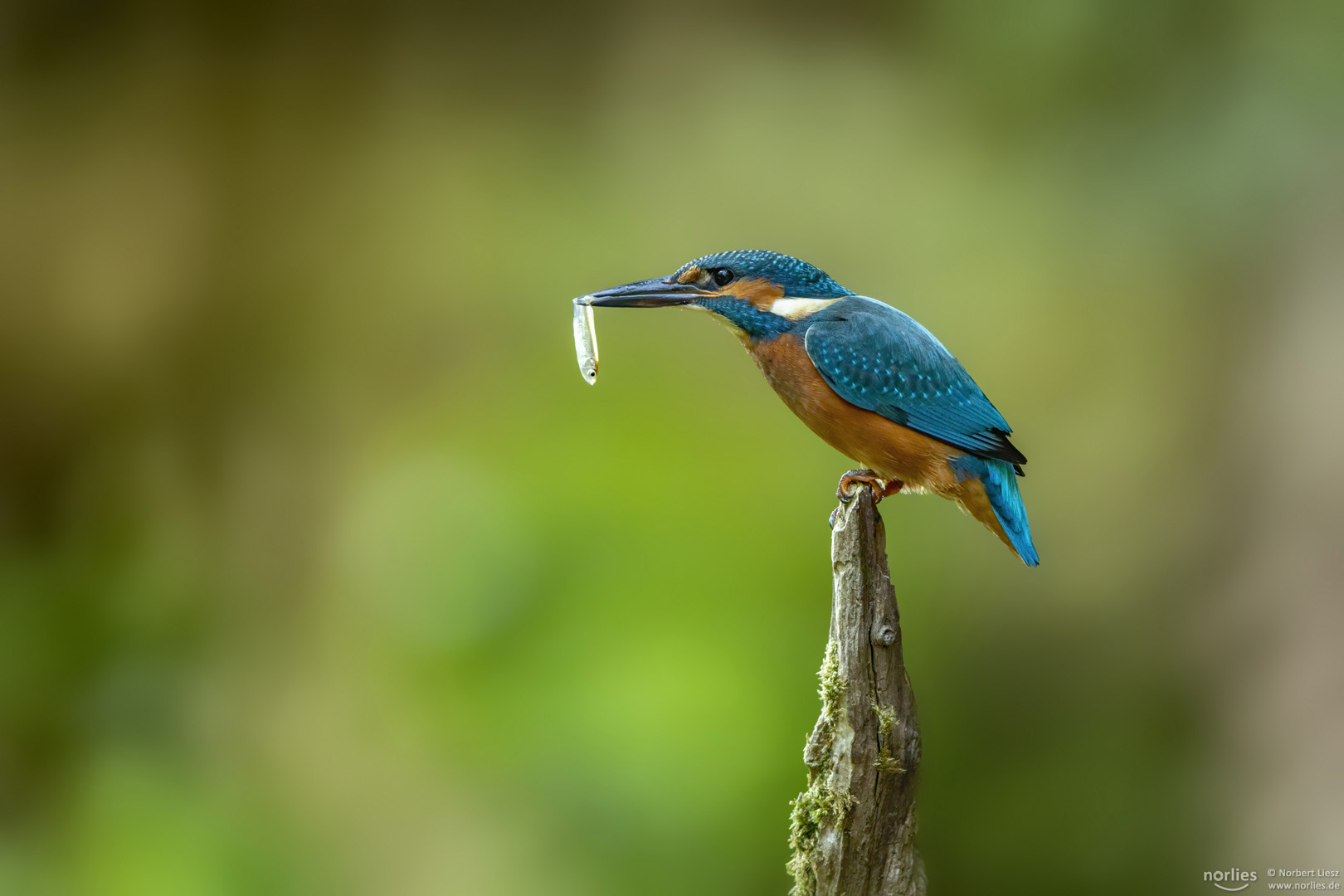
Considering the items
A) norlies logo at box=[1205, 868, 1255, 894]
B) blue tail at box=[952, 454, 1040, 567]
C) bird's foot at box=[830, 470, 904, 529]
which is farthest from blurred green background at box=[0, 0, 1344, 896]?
blue tail at box=[952, 454, 1040, 567]

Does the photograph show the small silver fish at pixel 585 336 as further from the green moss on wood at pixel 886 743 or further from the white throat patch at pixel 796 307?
the green moss on wood at pixel 886 743

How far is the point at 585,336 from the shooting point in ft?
6.12

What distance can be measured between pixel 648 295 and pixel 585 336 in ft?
0.46

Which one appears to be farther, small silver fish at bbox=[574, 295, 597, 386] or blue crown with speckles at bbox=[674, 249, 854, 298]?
blue crown with speckles at bbox=[674, 249, 854, 298]

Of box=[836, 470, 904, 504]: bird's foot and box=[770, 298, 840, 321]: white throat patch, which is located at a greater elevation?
box=[770, 298, 840, 321]: white throat patch

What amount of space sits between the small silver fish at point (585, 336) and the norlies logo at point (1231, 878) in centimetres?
272

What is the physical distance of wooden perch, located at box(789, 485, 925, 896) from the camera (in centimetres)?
165

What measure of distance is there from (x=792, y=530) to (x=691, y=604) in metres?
0.43

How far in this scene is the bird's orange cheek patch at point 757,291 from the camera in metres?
1.92

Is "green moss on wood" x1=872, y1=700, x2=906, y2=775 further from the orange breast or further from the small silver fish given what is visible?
the small silver fish

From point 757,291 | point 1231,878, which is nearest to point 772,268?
point 757,291

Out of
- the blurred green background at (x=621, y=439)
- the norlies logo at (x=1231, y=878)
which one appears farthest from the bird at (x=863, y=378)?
the norlies logo at (x=1231, y=878)

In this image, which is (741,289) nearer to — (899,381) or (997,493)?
(899,381)

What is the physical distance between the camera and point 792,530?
341 cm
